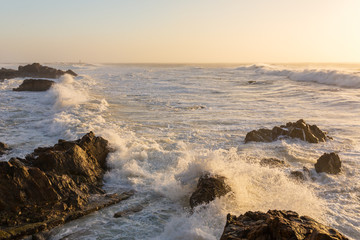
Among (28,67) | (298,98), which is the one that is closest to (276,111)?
(298,98)

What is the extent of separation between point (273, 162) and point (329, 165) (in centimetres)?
148

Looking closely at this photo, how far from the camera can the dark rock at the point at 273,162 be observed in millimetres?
9047

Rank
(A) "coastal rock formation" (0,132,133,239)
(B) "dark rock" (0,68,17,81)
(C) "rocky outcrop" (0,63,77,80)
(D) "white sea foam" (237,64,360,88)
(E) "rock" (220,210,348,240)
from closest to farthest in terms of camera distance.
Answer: (E) "rock" (220,210,348,240) < (A) "coastal rock formation" (0,132,133,239) < (D) "white sea foam" (237,64,360,88) < (B) "dark rock" (0,68,17,81) < (C) "rocky outcrop" (0,63,77,80)

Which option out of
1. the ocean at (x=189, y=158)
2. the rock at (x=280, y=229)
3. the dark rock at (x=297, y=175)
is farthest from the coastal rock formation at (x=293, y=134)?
the rock at (x=280, y=229)

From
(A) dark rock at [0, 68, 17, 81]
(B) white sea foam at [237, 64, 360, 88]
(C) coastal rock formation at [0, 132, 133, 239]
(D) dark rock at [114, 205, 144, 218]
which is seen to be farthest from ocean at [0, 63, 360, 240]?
(A) dark rock at [0, 68, 17, 81]

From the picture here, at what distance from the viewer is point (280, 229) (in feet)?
12.1

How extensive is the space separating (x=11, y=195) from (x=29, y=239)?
99 centimetres

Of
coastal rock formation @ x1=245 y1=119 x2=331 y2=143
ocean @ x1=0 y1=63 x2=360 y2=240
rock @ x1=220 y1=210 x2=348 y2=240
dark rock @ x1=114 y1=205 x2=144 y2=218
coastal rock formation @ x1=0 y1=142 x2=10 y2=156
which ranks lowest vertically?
dark rock @ x1=114 y1=205 x2=144 y2=218

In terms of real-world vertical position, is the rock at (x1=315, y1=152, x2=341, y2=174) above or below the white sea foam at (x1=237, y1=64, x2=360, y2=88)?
below

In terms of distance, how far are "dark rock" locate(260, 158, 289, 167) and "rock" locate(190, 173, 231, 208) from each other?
9.27 ft

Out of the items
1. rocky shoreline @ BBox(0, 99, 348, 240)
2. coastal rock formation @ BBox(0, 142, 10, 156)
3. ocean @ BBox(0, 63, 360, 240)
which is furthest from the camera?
coastal rock formation @ BBox(0, 142, 10, 156)

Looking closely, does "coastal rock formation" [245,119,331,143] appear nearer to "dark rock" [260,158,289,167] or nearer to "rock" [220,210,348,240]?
"dark rock" [260,158,289,167]

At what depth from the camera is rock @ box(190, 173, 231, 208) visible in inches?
246

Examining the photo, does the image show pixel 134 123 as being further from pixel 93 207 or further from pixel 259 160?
pixel 93 207
